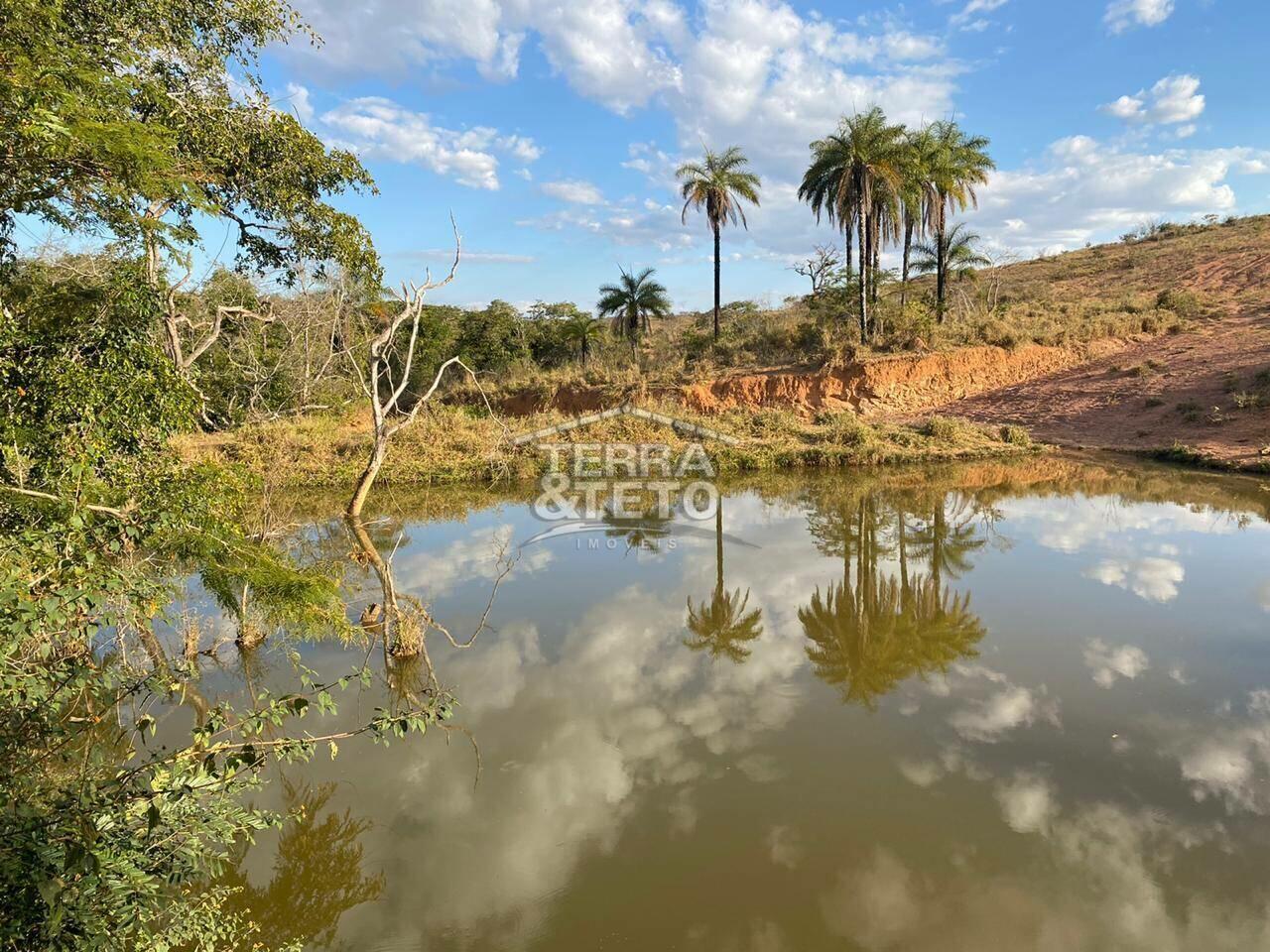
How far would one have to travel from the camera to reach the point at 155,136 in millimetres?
5355

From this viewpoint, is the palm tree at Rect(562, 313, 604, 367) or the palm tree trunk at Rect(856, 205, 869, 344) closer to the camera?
the palm tree trunk at Rect(856, 205, 869, 344)

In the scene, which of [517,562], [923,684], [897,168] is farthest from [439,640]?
[897,168]

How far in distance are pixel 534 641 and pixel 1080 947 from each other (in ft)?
19.9

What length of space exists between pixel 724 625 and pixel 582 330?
30579 millimetres

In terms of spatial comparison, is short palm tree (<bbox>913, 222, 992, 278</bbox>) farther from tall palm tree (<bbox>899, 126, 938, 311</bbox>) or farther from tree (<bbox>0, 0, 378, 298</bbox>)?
tree (<bbox>0, 0, 378, 298</bbox>)

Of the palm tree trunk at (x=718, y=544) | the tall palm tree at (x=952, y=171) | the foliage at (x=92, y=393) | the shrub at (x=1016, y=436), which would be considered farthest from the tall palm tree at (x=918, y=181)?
the foliage at (x=92, y=393)

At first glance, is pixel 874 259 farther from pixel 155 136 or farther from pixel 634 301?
pixel 155 136

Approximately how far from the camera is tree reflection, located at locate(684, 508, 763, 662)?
8172 mm

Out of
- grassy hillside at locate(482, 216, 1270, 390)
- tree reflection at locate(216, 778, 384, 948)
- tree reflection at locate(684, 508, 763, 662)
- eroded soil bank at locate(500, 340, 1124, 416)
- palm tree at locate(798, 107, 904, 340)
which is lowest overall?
tree reflection at locate(216, 778, 384, 948)

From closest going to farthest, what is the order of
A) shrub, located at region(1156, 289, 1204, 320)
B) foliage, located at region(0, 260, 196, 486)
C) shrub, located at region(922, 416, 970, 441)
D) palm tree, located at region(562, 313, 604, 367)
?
foliage, located at region(0, 260, 196, 486)
shrub, located at region(922, 416, 970, 441)
shrub, located at region(1156, 289, 1204, 320)
palm tree, located at region(562, 313, 604, 367)

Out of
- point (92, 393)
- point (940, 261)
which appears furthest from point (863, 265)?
point (92, 393)

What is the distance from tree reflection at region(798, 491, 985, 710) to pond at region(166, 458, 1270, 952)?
6 cm

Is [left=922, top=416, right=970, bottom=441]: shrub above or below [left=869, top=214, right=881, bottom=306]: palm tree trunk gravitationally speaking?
below

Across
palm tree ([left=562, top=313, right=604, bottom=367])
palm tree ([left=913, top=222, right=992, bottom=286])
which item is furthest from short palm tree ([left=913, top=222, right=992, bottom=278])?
palm tree ([left=562, top=313, right=604, bottom=367])
